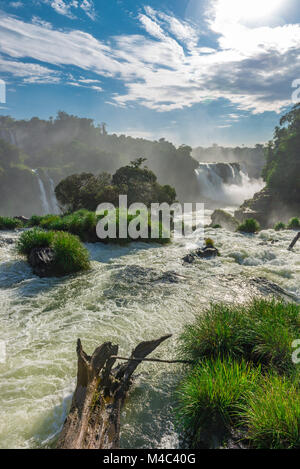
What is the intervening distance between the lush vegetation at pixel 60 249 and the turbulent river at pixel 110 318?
57 centimetres

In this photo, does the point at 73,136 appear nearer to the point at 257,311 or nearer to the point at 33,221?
the point at 33,221

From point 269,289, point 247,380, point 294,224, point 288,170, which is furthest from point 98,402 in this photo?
point 288,170

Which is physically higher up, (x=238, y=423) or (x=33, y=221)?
(x=33, y=221)

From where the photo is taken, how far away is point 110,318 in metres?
5.92

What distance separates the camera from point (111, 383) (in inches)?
126

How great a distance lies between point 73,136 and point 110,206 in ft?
532

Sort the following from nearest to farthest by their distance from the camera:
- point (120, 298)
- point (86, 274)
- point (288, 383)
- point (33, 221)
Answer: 1. point (288, 383)
2. point (120, 298)
3. point (86, 274)
4. point (33, 221)

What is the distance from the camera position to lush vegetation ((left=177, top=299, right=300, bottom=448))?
2.37 m

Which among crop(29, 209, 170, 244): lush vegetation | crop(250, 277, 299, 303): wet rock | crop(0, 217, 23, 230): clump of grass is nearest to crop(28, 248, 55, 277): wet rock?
crop(29, 209, 170, 244): lush vegetation

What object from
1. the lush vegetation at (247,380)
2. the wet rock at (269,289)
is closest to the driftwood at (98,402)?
the lush vegetation at (247,380)

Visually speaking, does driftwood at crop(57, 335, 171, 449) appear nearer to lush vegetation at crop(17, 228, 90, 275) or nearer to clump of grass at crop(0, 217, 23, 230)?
lush vegetation at crop(17, 228, 90, 275)

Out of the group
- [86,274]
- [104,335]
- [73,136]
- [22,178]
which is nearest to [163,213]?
[86,274]

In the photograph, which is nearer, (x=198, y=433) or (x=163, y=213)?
(x=198, y=433)

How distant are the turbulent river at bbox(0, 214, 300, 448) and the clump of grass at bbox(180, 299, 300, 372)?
23.4 inches
